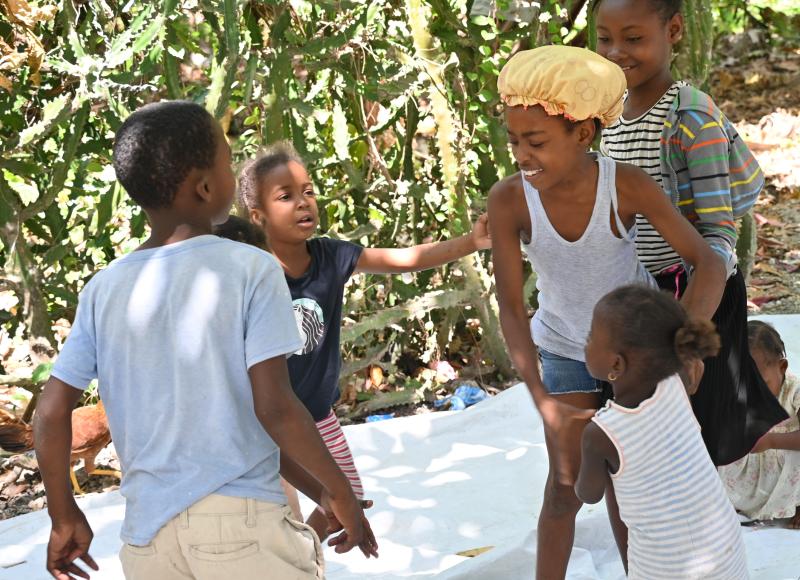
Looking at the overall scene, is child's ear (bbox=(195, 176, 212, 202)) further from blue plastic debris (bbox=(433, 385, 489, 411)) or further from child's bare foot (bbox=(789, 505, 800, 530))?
blue plastic debris (bbox=(433, 385, 489, 411))

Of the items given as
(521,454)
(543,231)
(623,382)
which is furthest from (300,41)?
(623,382)

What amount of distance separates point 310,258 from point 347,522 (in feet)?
2.93

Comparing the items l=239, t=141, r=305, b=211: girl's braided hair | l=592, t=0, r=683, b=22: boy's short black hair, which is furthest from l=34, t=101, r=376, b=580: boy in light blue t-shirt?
l=592, t=0, r=683, b=22: boy's short black hair

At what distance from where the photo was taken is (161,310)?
5.94 ft

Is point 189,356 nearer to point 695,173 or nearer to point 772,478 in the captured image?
point 695,173

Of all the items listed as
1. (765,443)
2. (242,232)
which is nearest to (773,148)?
(765,443)

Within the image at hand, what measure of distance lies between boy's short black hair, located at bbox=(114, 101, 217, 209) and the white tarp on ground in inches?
60.6

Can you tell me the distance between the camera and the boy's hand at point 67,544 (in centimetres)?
189

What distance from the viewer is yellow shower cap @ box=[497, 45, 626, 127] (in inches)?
84.0

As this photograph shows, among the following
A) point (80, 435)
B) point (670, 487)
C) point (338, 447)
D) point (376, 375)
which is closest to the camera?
point (670, 487)

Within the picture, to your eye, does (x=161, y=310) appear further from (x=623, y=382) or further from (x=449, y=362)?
(x=449, y=362)

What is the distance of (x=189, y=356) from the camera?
1.80 meters

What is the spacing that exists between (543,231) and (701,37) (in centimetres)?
213

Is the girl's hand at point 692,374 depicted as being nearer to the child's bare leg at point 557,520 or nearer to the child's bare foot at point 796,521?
the child's bare leg at point 557,520
